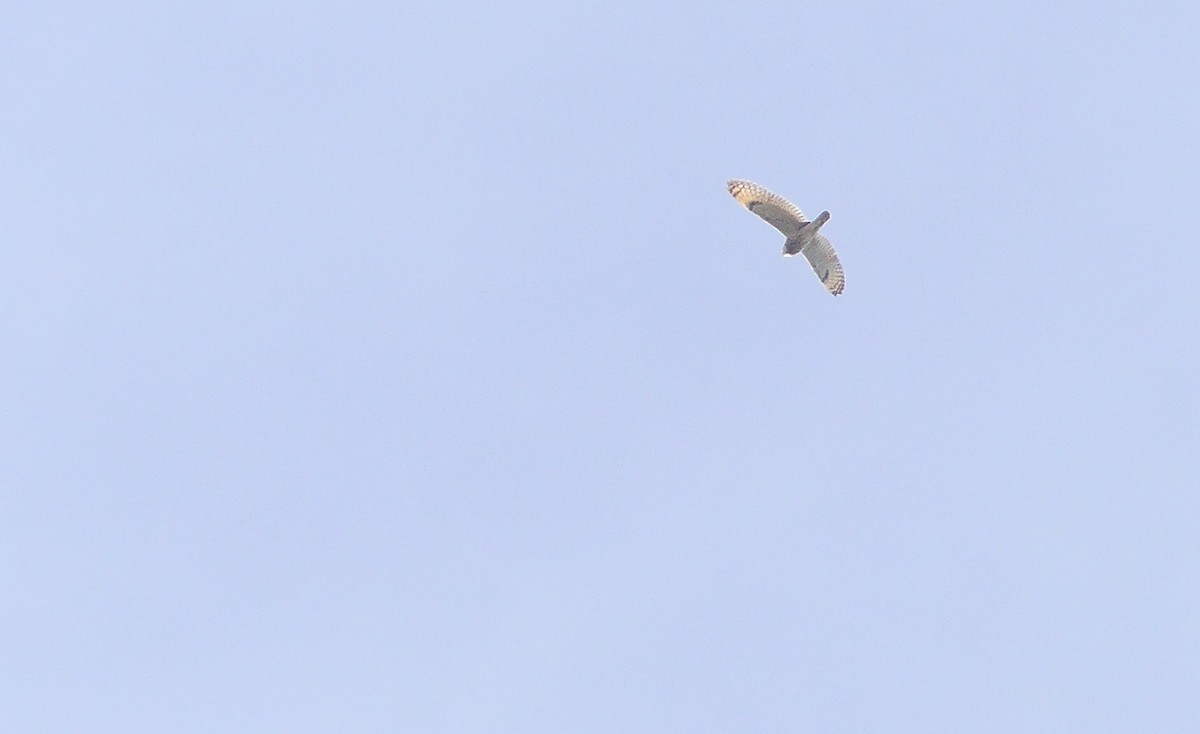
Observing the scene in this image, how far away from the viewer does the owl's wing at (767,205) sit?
60.7 m

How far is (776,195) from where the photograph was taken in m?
60.5

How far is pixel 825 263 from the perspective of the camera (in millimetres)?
64250

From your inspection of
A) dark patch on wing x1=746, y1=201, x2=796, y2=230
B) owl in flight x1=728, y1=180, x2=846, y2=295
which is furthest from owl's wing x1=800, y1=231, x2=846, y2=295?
dark patch on wing x1=746, y1=201, x2=796, y2=230

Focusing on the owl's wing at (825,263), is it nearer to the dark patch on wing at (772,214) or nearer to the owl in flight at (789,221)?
the owl in flight at (789,221)

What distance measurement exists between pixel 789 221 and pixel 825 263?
11.9ft

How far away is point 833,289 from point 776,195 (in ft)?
20.3

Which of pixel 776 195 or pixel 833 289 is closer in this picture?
pixel 776 195

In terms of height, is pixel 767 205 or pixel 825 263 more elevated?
pixel 825 263

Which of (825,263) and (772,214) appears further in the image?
(825,263)

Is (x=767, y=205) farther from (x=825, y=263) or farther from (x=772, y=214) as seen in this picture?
(x=825, y=263)

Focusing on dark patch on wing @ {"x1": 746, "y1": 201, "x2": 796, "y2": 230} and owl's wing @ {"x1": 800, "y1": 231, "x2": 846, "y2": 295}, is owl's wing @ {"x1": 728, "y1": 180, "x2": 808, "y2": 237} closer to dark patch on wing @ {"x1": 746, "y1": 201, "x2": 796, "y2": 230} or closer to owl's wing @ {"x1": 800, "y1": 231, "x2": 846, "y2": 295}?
dark patch on wing @ {"x1": 746, "y1": 201, "x2": 796, "y2": 230}

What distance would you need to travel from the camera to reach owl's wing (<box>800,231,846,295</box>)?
63094 millimetres

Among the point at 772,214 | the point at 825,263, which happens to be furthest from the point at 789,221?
the point at 825,263

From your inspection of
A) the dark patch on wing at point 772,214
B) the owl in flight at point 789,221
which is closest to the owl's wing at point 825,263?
the owl in flight at point 789,221
